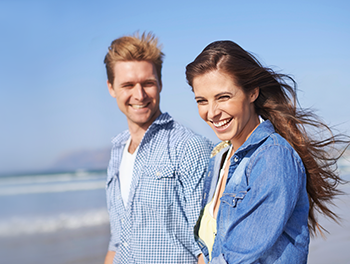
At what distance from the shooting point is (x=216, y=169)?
7.38ft

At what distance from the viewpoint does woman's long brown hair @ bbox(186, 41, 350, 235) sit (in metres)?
1.78

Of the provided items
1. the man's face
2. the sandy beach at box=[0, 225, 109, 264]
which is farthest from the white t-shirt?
the sandy beach at box=[0, 225, 109, 264]

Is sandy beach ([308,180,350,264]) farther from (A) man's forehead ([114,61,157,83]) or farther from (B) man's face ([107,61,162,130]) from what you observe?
(A) man's forehead ([114,61,157,83])

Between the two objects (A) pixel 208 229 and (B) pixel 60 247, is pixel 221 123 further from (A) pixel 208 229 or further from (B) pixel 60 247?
(B) pixel 60 247

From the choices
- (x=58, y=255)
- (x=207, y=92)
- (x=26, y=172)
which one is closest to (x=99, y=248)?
(x=58, y=255)

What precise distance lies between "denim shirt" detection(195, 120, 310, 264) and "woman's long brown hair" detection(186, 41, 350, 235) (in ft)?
0.55

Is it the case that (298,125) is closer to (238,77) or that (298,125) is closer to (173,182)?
(238,77)

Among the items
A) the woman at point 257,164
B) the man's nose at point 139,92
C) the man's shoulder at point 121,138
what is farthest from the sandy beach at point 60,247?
the woman at point 257,164

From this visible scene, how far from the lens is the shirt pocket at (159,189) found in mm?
2414

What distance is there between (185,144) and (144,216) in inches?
24.4

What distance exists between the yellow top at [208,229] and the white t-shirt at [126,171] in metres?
0.81

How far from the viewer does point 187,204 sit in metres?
2.38

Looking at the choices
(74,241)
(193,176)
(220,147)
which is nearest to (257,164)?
(220,147)

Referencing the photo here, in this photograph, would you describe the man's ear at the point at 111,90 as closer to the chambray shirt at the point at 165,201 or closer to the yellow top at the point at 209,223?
the chambray shirt at the point at 165,201
